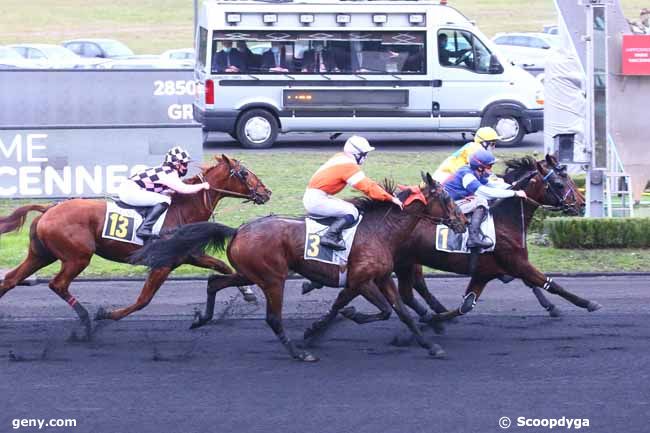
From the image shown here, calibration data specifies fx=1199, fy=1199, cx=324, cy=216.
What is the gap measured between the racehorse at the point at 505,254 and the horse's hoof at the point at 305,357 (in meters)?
1.45

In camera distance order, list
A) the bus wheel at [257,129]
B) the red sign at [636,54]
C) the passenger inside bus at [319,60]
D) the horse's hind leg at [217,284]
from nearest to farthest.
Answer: the horse's hind leg at [217,284], the red sign at [636,54], the passenger inside bus at [319,60], the bus wheel at [257,129]

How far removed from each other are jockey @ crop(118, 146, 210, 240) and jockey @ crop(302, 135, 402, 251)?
58.3 inches

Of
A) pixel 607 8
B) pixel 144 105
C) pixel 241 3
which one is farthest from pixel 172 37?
pixel 607 8

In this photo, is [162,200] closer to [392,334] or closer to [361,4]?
[392,334]

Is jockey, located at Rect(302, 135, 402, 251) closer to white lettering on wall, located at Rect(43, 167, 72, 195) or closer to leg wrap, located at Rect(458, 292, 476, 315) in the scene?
leg wrap, located at Rect(458, 292, 476, 315)

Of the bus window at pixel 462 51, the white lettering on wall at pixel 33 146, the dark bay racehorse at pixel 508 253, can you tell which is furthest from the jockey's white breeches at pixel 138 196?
the bus window at pixel 462 51

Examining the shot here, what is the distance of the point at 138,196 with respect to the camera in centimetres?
1084

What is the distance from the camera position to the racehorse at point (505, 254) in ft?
35.1

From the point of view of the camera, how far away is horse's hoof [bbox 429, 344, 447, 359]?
981 centimetres

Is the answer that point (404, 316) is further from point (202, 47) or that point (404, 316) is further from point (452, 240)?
point (202, 47)

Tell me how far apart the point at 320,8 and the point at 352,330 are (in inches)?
493

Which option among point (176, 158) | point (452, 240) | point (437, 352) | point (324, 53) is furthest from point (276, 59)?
point (437, 352)

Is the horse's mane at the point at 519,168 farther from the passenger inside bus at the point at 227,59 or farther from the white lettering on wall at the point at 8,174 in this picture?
the passenger inside bus at the point at 227,59

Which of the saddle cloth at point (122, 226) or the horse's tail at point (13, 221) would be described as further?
the horse's tail at point (13, 221)
